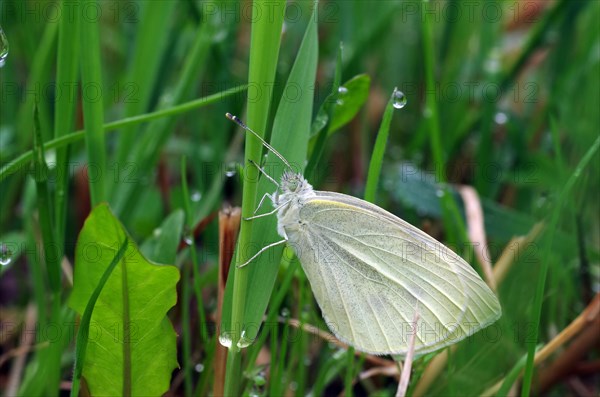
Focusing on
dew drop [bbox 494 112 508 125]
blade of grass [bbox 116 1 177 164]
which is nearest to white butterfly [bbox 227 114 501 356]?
blade of grass [bbox 116 1 177 164]

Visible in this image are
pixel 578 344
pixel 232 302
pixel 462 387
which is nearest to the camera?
pixel 232 302

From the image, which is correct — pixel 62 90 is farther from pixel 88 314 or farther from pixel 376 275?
pixel 376 275

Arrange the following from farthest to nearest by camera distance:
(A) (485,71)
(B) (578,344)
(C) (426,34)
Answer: (A) (485,71) < (C) (426,34) < (B) (578,344)

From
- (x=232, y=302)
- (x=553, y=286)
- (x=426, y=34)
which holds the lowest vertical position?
(x=553, y=286)

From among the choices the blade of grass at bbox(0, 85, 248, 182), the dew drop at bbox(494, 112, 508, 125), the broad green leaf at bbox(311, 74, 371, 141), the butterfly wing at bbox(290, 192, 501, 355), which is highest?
the broad green leaf at bbox(311, 74, 371, 141)

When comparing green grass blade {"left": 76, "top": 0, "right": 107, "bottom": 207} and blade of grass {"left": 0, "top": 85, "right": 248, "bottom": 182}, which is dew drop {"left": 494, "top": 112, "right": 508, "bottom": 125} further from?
green grass blade {"left": 76, "top": 0, "right": 107, "bottom": 207}

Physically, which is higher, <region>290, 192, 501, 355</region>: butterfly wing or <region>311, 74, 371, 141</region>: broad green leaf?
<region>311, 74, 371, 141</region>: broad green leaf

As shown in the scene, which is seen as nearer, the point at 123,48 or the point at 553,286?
the point at 553,286

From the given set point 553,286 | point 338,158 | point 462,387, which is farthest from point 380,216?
point 338,158

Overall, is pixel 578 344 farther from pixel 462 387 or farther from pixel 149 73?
pixel 149 73
